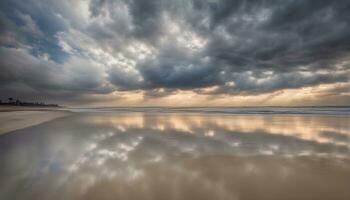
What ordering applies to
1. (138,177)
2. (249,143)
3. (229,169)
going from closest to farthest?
(138,177)
(229,169)
(249,143)

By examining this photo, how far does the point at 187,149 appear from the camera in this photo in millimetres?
6531

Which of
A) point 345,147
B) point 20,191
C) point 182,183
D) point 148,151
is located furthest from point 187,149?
point 345,147

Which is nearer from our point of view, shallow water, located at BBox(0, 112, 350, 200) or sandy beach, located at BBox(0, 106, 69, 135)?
shallow water, located at BBox(0, 112, 350, 200)

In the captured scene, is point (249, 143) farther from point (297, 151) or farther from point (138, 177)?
point (138, 177)

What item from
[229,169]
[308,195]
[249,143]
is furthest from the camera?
[249,143]

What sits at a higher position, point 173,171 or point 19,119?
point 19,119

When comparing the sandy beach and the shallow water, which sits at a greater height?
the sandy beach

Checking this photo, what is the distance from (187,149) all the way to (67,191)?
424 cm

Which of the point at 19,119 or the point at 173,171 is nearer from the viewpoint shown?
the point at 173,171

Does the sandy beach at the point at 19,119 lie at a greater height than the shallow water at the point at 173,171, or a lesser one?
greater

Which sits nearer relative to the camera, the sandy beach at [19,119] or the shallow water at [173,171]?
the shallow water at [173,171]

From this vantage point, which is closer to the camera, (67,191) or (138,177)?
(67,191)

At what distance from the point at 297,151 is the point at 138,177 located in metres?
6.06

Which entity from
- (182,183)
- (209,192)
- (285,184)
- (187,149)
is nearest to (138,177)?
(182,183)
